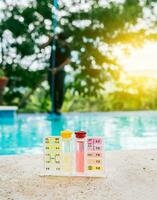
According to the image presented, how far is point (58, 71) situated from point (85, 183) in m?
5.34

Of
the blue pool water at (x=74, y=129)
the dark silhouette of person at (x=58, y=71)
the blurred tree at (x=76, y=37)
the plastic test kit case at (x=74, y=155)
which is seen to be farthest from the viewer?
the dark silhouette of person at (x=58, y=71)

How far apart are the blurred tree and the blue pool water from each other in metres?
0.63

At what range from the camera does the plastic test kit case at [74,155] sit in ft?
8.71

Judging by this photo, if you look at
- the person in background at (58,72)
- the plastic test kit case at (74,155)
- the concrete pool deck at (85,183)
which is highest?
the person in background at (58,72)

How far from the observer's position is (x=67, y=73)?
8.00 metres

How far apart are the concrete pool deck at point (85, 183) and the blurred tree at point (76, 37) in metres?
4.50

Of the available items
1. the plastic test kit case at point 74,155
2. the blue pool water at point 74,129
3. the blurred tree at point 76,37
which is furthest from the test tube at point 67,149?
the blurred tree at point 76,37

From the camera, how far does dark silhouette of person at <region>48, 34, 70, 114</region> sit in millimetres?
7762

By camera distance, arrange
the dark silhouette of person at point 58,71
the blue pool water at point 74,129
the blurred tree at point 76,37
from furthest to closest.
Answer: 1. the dark silhouette of person at point 58,71
2. the blurred tree at point 76,37
3. the blue pool water at point 74,129

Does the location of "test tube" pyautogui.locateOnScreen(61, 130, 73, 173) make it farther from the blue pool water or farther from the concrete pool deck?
the blue pool water

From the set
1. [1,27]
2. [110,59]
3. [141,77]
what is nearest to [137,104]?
[141,77]

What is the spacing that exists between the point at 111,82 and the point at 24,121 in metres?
2.09

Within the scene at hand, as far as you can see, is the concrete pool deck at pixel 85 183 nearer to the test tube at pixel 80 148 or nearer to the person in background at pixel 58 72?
the test tube at pixel 80 148

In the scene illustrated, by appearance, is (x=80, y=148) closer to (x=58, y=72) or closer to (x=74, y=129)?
(x=74, y=129)
